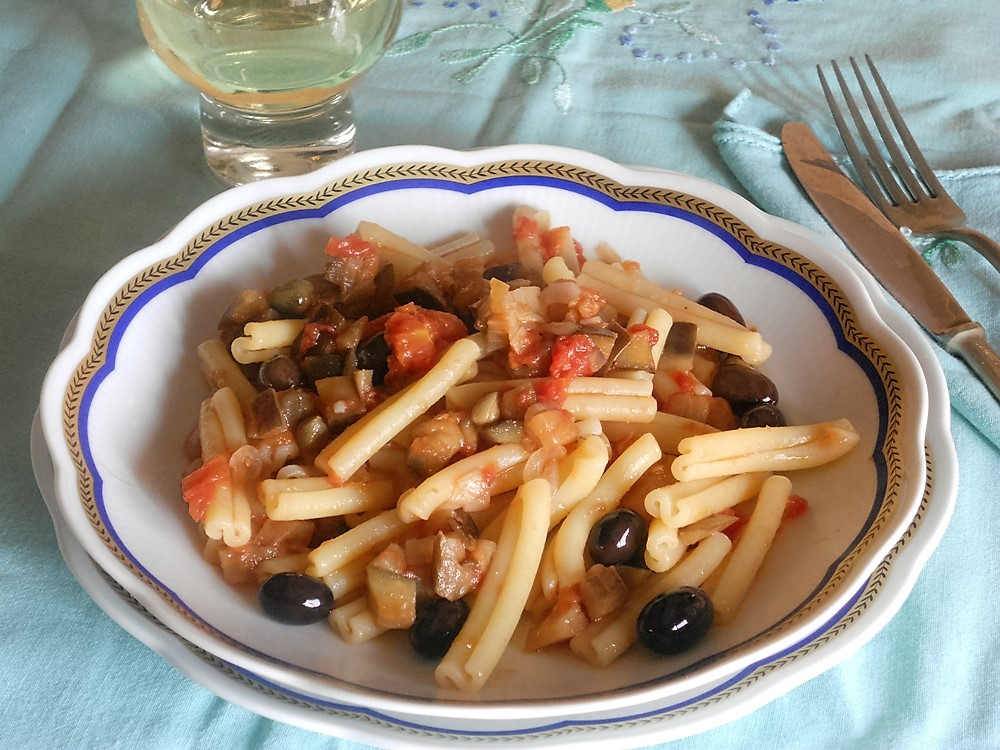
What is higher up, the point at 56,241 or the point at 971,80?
the point at 971,80

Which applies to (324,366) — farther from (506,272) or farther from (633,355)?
(633,355)

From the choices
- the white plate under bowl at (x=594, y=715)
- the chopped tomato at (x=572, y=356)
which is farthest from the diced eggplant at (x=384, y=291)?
the white plate under bowl at (x=594, y=715)

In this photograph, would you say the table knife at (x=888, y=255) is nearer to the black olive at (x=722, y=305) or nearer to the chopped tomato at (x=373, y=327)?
the black olive at (x=722, y=305)

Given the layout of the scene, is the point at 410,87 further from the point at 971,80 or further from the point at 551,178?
the point at 971,80

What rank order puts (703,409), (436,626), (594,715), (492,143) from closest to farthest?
(594,715)
(436,626)
(703,409)
(492,143)

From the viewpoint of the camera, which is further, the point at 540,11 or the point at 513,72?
the point at 540,11

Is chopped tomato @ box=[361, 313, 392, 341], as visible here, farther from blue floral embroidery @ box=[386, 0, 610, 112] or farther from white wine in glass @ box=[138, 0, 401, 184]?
blue floral embroidery @ box=[386, 0, 610, 112]

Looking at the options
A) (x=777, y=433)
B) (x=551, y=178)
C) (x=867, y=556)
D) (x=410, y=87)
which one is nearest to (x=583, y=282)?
(x=551, y=178)

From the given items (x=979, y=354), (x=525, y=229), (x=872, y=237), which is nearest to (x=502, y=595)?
Result: (x=525, y=229)
